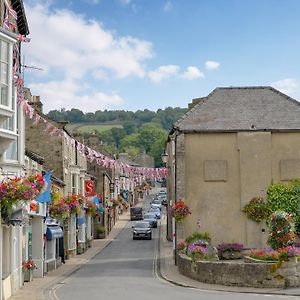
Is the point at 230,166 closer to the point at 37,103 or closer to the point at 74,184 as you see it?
the point at 74,184

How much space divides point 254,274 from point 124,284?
556cm

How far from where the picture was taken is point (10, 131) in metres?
19.0

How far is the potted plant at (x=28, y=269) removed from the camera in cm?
2611

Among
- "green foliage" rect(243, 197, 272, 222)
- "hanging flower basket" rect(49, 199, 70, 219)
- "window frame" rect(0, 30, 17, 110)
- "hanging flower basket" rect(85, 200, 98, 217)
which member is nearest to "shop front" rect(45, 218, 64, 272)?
"hanging flower basket" rect(49, 199, 70, 219)

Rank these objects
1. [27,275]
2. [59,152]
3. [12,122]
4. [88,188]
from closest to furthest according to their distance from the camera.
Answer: [12,122], [27,275], [59,152], [88,188]

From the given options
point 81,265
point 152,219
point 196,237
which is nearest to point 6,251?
point 196,237

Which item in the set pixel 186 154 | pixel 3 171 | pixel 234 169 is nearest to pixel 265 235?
pixel 234 169

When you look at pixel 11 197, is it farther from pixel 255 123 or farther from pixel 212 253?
pixel 255 123

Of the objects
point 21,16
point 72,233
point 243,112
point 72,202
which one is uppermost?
point 21,16

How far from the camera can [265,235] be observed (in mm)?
34156

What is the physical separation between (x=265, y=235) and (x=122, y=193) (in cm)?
6042

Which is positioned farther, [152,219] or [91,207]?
[152,219]

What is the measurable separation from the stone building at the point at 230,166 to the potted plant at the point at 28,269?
9756 millimetres

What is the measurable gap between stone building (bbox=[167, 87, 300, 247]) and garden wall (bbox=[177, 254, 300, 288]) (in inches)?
336
